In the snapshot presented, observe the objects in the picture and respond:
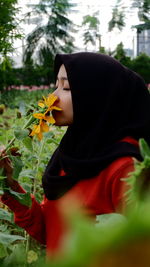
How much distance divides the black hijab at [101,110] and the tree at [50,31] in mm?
16209

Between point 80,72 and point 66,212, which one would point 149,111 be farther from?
point 66,212

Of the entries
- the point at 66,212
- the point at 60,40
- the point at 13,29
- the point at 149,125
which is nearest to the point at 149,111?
the point at 149,125

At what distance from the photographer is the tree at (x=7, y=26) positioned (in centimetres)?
745

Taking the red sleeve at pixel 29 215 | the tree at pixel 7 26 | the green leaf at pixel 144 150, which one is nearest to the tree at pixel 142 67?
the tree at pixel 7 26

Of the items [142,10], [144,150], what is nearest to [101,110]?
[144,150]

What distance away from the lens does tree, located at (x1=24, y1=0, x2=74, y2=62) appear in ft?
55.7

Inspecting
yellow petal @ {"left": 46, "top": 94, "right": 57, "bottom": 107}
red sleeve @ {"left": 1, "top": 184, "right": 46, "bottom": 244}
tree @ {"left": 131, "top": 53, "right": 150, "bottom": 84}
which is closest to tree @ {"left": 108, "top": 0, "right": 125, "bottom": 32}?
tree @ {"left": 131, "top": 53, "right": 150, "bottom": 84}

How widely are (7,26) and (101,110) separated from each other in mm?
7318

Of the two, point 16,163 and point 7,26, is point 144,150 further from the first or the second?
point 7,26

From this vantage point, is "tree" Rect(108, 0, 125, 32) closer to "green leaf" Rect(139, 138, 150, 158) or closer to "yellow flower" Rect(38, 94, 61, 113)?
"yellow flower" Rect(38, 94, 61, 113)

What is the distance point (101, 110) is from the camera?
0.87 meters

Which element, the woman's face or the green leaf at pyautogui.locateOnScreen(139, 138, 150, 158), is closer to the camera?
the green leaf at pyautogui.locateOnScreen(139, 138, 150, 158)

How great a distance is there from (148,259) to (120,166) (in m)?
0.69

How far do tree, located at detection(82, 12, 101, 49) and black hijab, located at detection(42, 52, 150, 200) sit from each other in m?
16.6
